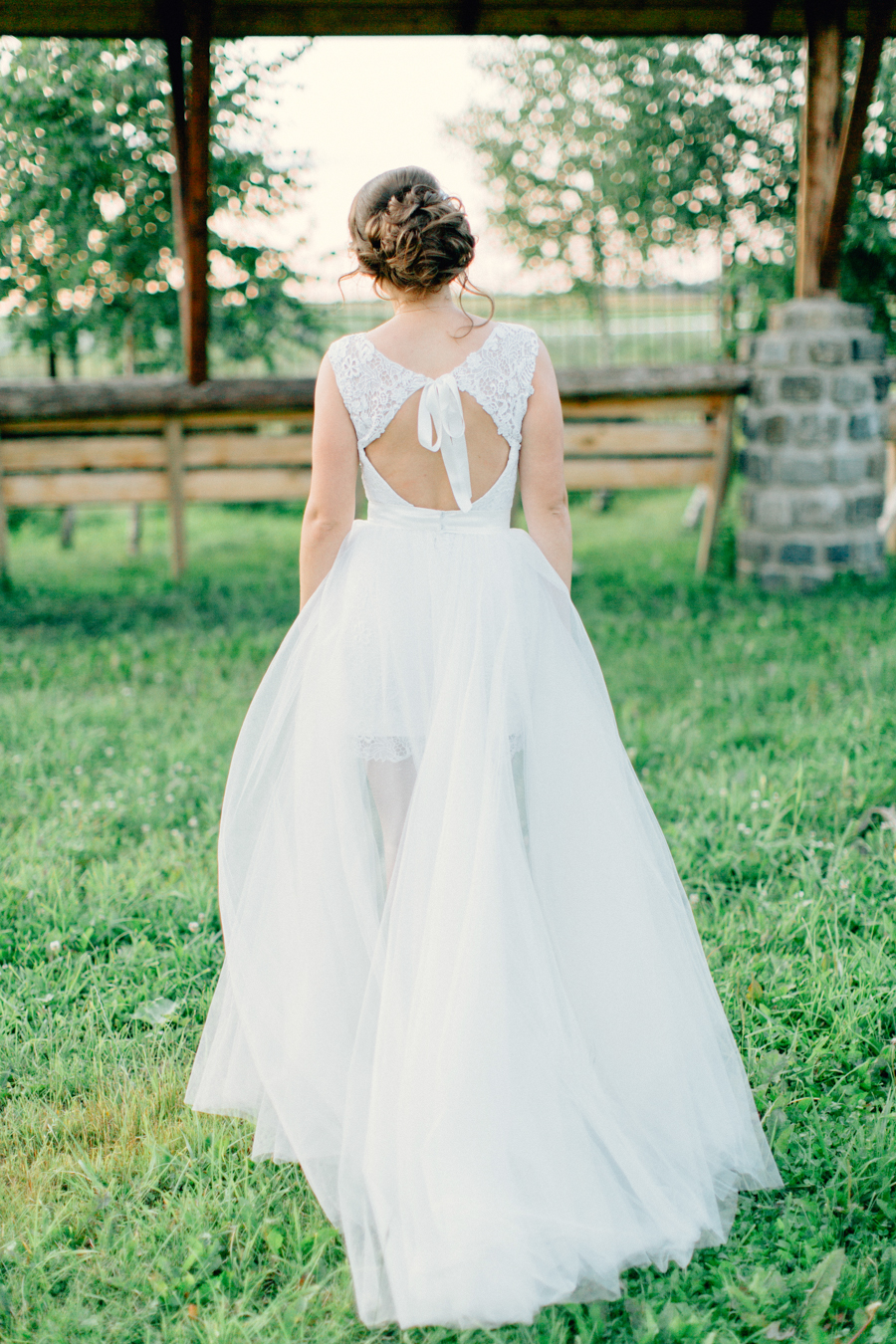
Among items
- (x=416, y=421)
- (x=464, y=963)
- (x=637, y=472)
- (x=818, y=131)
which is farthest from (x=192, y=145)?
(x=464, y=963)

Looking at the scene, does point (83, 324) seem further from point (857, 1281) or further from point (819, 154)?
point (857, 1281)

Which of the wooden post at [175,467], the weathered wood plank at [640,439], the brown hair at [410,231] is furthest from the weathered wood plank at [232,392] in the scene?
the brown hair at [410,231]

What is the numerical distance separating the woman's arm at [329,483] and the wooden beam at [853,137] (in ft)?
19.4

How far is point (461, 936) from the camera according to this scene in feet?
6.37

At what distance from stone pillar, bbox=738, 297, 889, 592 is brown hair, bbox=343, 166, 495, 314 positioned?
5856mm

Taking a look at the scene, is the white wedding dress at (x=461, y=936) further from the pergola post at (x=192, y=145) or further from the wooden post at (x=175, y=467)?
the wooden post at (x=175, y=467)

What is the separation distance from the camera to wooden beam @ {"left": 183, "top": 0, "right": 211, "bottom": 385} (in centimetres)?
584

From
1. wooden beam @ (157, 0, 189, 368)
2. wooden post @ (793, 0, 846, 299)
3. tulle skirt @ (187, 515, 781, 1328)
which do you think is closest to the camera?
tulle skirt @ (187, 515, 781, 1328)

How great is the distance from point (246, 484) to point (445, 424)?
230 inches

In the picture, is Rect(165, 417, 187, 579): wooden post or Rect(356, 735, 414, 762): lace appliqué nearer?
Rect(356, 735, 414, 762): lace appliqué

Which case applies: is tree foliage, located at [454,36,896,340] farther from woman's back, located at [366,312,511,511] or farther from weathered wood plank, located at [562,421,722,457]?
woman's back, located at [366,312,511,511]

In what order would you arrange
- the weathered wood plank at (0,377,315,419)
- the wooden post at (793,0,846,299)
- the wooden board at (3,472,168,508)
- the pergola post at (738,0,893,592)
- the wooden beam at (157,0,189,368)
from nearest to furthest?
the wooden beam at (157,0,189,368)
the wooden post at (793,0,846,299)
the weathered wood plank at (0,377,315,419)
the pergola post at (738,0,893,592)
the wooden board at (3,472,168,508)

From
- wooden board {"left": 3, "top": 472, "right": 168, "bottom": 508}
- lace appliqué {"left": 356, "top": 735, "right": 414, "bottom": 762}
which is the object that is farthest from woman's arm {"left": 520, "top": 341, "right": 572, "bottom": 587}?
wooden board {"left": 3, "top": 472, "right": 168, "bottom": 508}

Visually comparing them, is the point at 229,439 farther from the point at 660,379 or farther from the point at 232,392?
the point at 660,379
